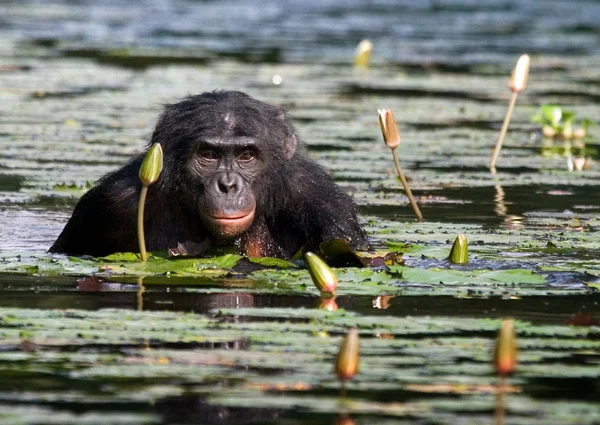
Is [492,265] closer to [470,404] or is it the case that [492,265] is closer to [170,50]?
[470,404]

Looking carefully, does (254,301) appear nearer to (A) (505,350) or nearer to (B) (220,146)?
(B) (220,146)

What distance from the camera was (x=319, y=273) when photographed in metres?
7.85

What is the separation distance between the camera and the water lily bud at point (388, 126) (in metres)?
9.86

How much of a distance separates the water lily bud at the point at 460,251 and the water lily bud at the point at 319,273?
4.61 ft

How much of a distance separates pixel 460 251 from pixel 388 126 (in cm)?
127

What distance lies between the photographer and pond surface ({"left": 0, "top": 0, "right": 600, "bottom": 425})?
5.80m

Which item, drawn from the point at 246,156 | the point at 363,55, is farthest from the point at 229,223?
the point at 363,55

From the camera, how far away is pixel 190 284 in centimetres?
845

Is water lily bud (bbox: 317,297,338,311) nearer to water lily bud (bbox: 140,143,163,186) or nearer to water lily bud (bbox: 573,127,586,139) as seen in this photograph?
water lily bud (bbox: 140,143,163,186)

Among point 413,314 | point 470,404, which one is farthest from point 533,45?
point 470,404

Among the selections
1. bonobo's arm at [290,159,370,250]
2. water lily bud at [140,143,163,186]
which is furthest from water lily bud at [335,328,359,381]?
bonobo's arm at [290,159,370,250]

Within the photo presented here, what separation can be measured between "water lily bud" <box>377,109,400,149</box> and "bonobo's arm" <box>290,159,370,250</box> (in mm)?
553

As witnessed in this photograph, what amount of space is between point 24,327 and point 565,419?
9.08 feet

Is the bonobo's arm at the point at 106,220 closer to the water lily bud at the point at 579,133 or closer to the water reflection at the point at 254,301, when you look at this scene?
the water reflection at the point at 254,301
